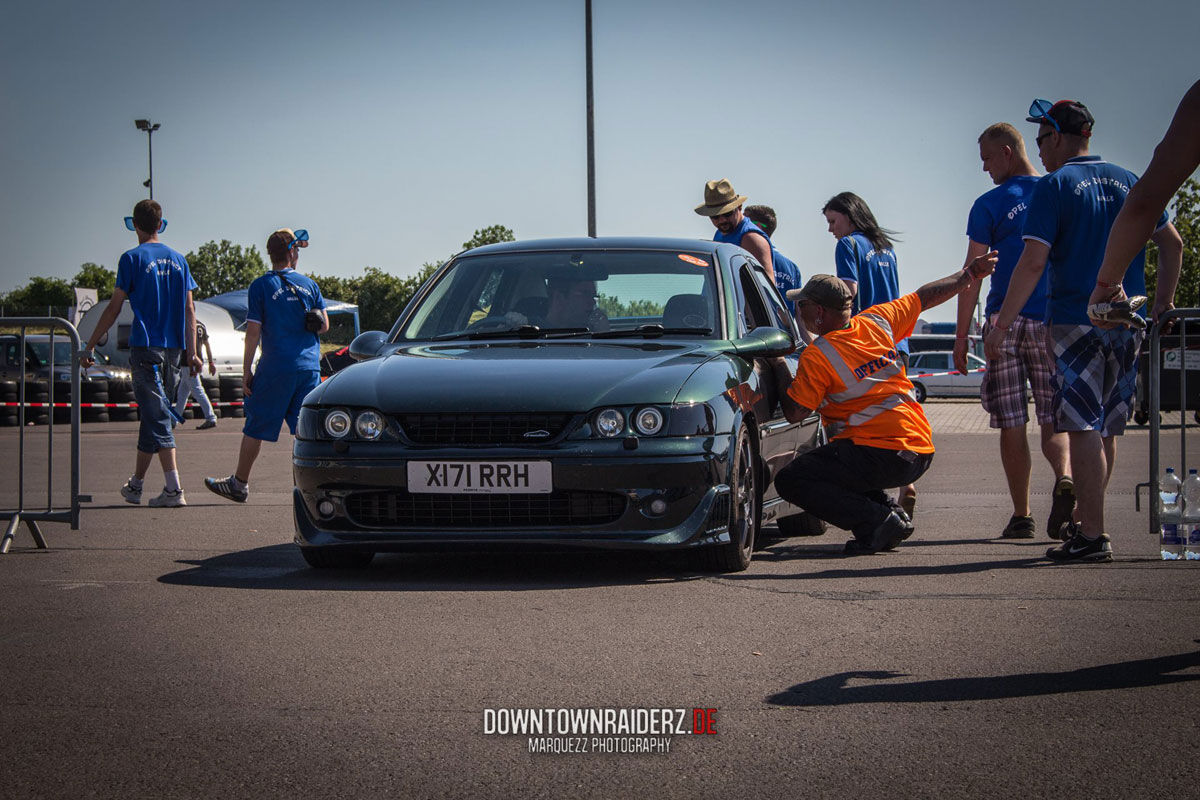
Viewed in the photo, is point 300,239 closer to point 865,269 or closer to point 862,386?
point 865,269

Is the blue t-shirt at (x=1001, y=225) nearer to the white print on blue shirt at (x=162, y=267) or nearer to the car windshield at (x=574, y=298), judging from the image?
the car windshield at (x=574, y=298)

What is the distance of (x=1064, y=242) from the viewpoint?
22.4 feet

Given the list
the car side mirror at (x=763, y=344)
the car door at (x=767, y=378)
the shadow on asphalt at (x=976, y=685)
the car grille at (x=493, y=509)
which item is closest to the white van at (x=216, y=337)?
the car door at (x=767, y=378)

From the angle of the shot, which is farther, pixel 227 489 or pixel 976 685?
pixel 227 489

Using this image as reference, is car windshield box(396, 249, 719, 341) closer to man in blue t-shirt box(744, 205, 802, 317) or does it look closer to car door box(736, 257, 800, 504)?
car door box(736, 257, 800, 504)

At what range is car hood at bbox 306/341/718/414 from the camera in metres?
5.99

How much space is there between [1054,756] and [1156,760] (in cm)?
23

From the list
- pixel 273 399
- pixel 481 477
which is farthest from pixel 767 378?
pixel 273 399

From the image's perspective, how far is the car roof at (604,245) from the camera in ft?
24.9

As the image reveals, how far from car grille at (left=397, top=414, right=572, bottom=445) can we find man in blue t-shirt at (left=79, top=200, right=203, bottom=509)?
168 inches

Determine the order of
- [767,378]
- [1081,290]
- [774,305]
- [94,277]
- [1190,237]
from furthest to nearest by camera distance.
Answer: [94,277]
[1190,237]
[774,305]
[767,378]
[1081,290]

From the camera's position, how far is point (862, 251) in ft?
29.2

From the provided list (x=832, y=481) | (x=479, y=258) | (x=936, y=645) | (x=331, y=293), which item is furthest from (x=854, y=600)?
(x=331, y=293)

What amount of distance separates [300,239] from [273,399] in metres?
1.29
